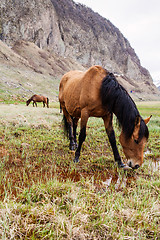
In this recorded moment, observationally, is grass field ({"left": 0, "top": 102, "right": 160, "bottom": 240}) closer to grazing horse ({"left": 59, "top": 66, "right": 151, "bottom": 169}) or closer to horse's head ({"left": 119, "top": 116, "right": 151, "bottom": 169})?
horse's head ({"left": 119, "top": 116, "right": 151, "bottom": 169})

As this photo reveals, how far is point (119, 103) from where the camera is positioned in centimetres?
336

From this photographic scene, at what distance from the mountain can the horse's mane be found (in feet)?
113

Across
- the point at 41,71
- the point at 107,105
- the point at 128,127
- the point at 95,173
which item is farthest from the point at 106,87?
the point at 41,71

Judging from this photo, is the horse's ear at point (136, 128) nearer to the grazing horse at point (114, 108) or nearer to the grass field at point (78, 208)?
the grazing horse at point (114, 108)

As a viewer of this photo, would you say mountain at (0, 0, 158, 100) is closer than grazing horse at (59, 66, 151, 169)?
No

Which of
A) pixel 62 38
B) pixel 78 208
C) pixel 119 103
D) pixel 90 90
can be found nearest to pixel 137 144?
pixel 119 103

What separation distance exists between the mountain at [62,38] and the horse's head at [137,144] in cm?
3511

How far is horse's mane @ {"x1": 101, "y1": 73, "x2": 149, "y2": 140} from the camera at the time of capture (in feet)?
10.2

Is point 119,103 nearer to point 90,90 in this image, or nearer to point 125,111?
point 125,111

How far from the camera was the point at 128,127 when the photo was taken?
10.1 ft

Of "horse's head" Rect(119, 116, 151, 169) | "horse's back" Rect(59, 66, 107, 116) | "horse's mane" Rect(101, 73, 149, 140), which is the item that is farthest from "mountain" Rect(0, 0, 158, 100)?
→ "horse's head" Rect(119, 116, 151, 169)

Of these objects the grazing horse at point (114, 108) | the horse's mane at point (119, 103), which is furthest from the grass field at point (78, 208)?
the horse's mane at point (119, 103)

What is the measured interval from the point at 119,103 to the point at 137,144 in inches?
37.9

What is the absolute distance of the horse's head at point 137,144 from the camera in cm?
285
